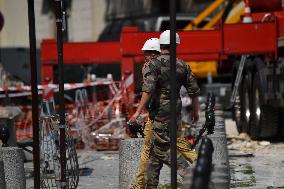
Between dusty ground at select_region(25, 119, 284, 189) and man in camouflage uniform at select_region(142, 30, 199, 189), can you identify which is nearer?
man in camouflage uniform at select_region(142, 30, 199, 189)

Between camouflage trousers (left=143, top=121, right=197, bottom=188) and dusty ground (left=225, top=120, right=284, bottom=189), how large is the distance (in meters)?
1.71

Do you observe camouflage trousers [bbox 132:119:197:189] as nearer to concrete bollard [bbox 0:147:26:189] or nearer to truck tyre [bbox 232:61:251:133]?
concrete bollard [bbox 0:147:26:189]

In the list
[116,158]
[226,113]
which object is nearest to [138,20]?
[226,113]

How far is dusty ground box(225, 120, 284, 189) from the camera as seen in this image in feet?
34.5

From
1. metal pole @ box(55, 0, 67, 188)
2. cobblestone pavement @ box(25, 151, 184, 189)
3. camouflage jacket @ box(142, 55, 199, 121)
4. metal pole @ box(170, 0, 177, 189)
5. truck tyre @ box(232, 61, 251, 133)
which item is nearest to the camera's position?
metal pole @ box(170, 0, 177, 189)

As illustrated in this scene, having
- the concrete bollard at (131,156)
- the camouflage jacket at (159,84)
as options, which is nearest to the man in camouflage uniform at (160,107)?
the camouflage jacket at (159,84)

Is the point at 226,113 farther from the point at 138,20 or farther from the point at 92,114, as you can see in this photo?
the point at 92,114

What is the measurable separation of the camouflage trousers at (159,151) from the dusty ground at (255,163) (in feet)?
5.63

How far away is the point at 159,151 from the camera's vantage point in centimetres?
861

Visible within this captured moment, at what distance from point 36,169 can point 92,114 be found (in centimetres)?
702

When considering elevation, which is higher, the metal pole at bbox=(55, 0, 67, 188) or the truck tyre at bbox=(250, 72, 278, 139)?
the metal pole at bbox=(55, 0, 67, 188)

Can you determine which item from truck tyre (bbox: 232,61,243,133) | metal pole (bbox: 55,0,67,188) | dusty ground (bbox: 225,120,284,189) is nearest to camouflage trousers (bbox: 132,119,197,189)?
metal pole (bbox: 55,0,67,188)

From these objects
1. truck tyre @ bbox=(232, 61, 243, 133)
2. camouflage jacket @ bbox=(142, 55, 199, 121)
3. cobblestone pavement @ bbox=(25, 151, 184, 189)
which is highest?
camouflage jacket @ bbox=(142, 55, 199, 121)

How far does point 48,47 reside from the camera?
54.2ft
